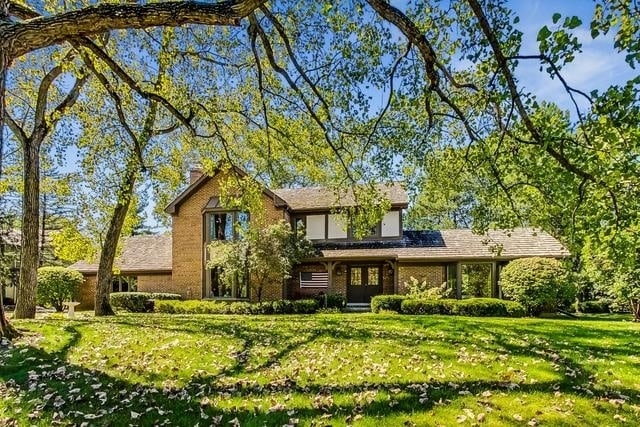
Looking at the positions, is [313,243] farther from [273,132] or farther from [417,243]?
[273,132]

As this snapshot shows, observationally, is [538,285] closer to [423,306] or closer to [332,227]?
[423,306]

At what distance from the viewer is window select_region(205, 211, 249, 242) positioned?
2256 centimetres

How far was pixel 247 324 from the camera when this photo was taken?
1170cm

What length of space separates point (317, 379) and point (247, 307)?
44.8 feet

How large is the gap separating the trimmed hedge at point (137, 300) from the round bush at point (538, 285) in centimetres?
1539

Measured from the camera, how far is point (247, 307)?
1927cm

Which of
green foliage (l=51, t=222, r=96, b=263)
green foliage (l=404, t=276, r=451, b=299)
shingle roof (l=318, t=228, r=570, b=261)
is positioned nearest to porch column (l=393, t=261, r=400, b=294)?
green foliage (l=404, t=276, r=451, b=299)

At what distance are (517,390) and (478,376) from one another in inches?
25.9

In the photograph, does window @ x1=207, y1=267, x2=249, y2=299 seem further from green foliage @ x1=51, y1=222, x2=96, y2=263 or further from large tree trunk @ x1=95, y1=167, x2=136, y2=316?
large tree trunk @ x1=95, y1=167, x2=136, y2=316

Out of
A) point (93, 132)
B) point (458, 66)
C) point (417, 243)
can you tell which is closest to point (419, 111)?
point (458, 66)

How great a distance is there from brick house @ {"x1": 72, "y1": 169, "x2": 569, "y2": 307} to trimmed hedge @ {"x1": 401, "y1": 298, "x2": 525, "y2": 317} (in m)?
3.55

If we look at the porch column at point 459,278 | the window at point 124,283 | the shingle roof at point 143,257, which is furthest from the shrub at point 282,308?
the window at point 124,283

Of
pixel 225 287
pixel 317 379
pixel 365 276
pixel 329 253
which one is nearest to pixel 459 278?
pixel 365 276

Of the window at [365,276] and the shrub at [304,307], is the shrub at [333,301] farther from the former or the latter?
the window at [365,276]
